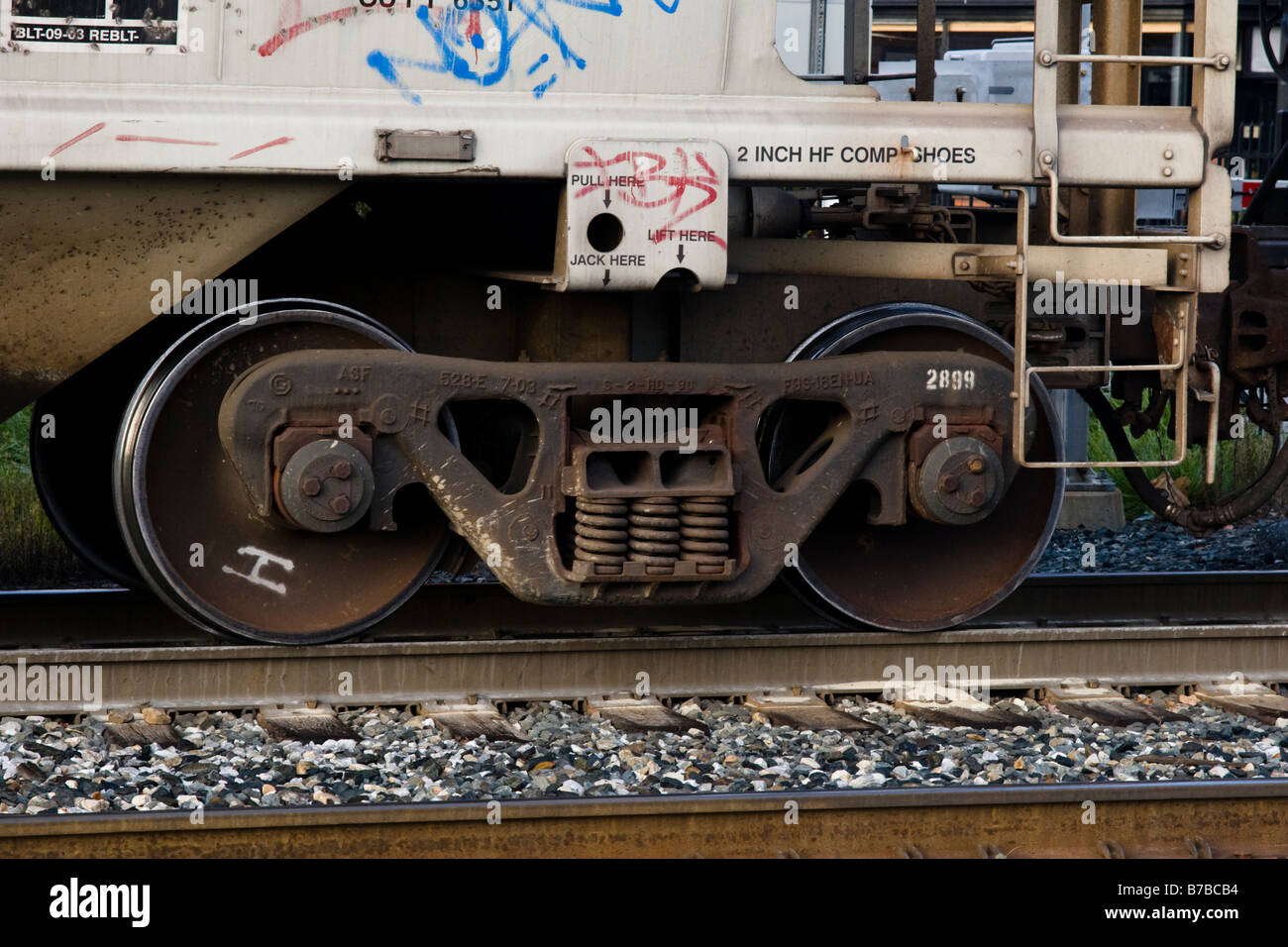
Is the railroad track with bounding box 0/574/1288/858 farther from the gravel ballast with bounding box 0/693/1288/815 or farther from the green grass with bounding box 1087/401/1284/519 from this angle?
Result: the green grass with bounding box 1087/401/1284/519

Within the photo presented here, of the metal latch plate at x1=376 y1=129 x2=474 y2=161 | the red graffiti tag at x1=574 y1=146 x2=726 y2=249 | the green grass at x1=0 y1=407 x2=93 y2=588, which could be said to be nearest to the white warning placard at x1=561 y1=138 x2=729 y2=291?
the red graffiti tag at x1=574 y1=146 x2=726 y2=249

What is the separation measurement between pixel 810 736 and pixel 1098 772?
0.87m

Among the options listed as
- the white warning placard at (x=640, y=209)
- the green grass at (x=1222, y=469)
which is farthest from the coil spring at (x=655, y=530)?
the green grass at (x=1222, y=469)

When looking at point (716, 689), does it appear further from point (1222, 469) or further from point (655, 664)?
point (1222, 469)

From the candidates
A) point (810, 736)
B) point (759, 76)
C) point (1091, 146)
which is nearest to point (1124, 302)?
point (1091, 146)

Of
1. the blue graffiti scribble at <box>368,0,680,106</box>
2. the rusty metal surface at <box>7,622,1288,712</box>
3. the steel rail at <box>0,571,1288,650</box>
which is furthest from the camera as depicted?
the steel rail at <box>0,571,1288,650</box>

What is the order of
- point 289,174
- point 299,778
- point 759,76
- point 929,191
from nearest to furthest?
1. point 299,778
2. point 289,174
3. point 759,76
4. point 929,191

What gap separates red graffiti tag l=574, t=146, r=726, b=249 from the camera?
4797 mm

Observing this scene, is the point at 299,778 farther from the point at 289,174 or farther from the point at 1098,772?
the point at 1098,772

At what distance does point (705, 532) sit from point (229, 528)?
5.16 ft

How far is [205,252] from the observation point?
15.7ft

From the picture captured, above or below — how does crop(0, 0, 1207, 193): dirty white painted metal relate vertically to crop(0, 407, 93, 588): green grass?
above

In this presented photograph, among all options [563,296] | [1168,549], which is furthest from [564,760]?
[1168,549]

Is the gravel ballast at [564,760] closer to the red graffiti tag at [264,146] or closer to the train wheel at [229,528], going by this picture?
the train wheel at [229,528]
